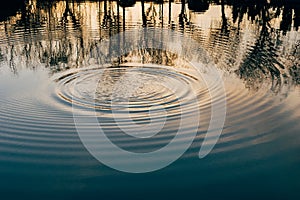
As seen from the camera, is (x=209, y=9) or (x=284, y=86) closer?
(x=284, y=86)

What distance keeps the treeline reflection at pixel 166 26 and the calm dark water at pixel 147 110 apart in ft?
0.43

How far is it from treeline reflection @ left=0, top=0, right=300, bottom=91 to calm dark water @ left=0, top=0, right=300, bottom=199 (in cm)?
13

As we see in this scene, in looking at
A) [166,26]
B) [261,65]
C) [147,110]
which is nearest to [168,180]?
[147,110]

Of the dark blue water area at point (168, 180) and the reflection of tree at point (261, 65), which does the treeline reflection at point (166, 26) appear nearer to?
the reflection of tree at point (261, 65)

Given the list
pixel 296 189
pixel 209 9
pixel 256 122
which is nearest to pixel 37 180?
pixel 296 189

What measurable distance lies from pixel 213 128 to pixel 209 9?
3608 centimetres

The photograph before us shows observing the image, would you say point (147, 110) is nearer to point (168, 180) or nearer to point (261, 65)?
point (168, 180)

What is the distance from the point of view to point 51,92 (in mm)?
14469

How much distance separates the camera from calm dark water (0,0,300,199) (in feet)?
27.7

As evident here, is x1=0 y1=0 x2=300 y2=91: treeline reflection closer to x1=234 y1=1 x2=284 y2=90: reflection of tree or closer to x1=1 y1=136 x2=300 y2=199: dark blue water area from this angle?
x1=234 y1=1 x2=284 y2=90: reflection of tree

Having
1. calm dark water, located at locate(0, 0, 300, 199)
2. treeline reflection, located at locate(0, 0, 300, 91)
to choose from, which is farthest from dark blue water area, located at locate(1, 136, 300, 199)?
treeline reflection, located at locate(0, 0, 300, 91)

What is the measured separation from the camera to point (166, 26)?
3216cm

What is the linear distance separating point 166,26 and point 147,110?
21053mm

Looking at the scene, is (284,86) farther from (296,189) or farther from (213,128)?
(296,189)
